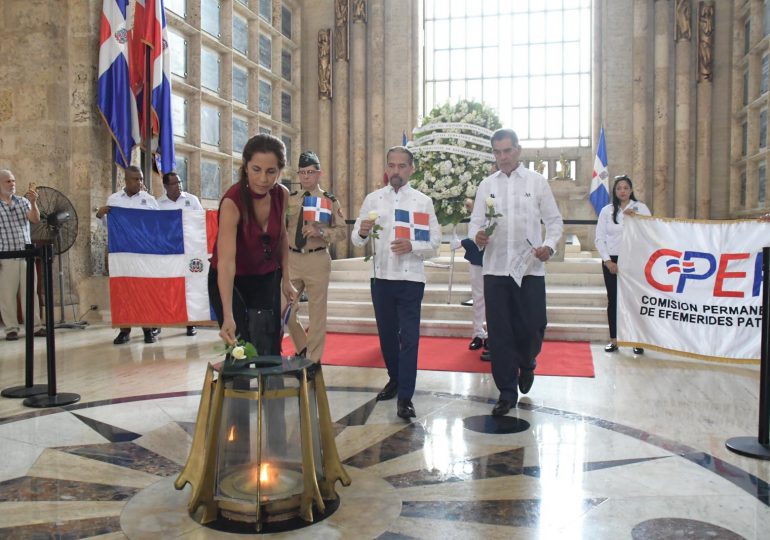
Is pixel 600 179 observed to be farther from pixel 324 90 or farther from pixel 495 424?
pixel 495 424

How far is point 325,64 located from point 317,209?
1049 centimetres

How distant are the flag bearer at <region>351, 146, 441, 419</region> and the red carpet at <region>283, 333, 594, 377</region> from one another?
4.85ft

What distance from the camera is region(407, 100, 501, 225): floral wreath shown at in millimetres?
6754

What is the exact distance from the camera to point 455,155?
676cm

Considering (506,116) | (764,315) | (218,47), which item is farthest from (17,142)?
(506,116)

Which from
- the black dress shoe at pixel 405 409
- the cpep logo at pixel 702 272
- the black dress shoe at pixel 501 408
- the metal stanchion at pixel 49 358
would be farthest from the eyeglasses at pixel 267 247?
the cpep logo at pixel 702 272

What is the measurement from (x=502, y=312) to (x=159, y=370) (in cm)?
282

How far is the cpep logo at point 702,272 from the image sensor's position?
5168 mm

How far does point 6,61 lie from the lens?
25.8ft

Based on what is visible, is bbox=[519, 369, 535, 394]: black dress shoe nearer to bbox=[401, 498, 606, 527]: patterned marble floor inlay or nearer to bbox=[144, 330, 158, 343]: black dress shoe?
bbox=[401, 498, 606, 527]: patterned marble floor inlay

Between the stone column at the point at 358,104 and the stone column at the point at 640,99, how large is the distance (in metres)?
5.52

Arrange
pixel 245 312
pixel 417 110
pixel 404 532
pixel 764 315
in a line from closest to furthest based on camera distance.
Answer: pixel 404 532
pixel 245 312
pixel 764 315
pixel 417 110

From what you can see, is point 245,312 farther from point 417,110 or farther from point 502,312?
point 417,110

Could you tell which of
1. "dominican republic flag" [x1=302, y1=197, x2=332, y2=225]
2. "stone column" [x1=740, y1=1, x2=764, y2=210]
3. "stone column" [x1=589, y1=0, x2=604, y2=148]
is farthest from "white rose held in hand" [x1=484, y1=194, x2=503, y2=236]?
"stone column" [x1=589, y1=0, x2=604, y2=148]
